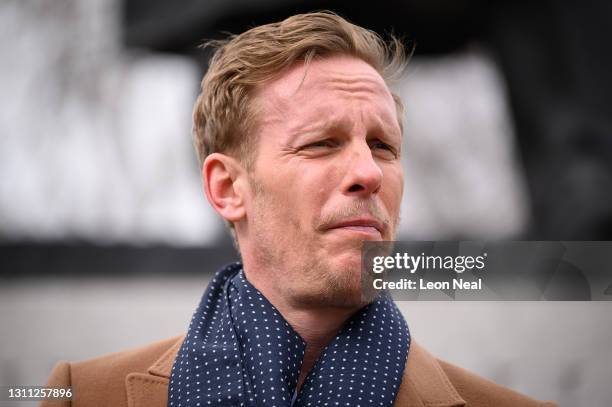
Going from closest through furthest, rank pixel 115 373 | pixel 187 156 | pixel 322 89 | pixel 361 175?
pixel 361 175
pixel 322 89
pixel 115 373
pixel 187 156

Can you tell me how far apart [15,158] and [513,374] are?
461 centimetres

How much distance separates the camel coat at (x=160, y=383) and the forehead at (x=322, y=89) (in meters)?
0.76

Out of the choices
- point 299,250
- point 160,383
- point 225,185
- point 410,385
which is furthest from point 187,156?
point 410,385

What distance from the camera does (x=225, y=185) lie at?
2326mm

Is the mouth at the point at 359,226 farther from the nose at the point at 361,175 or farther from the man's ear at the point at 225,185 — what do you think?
the man's ear at the point at 225,185

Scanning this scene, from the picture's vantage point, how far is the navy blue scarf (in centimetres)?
201

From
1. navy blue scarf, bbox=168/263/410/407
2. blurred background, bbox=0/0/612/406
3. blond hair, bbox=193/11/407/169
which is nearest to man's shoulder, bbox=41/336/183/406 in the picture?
navy blue scarf, bbox=168/263/410/407

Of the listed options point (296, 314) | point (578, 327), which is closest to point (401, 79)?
point (296, 314)

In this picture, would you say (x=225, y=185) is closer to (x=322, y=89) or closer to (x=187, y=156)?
(x=322, y=89)

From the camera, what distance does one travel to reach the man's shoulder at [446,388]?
211 centimetres

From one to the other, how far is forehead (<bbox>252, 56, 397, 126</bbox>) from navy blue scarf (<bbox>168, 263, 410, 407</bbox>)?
56 centimetres

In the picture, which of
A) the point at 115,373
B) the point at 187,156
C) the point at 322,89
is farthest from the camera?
the point at 187,156

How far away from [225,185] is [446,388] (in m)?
0.89

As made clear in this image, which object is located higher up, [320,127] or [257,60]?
[257,60]
